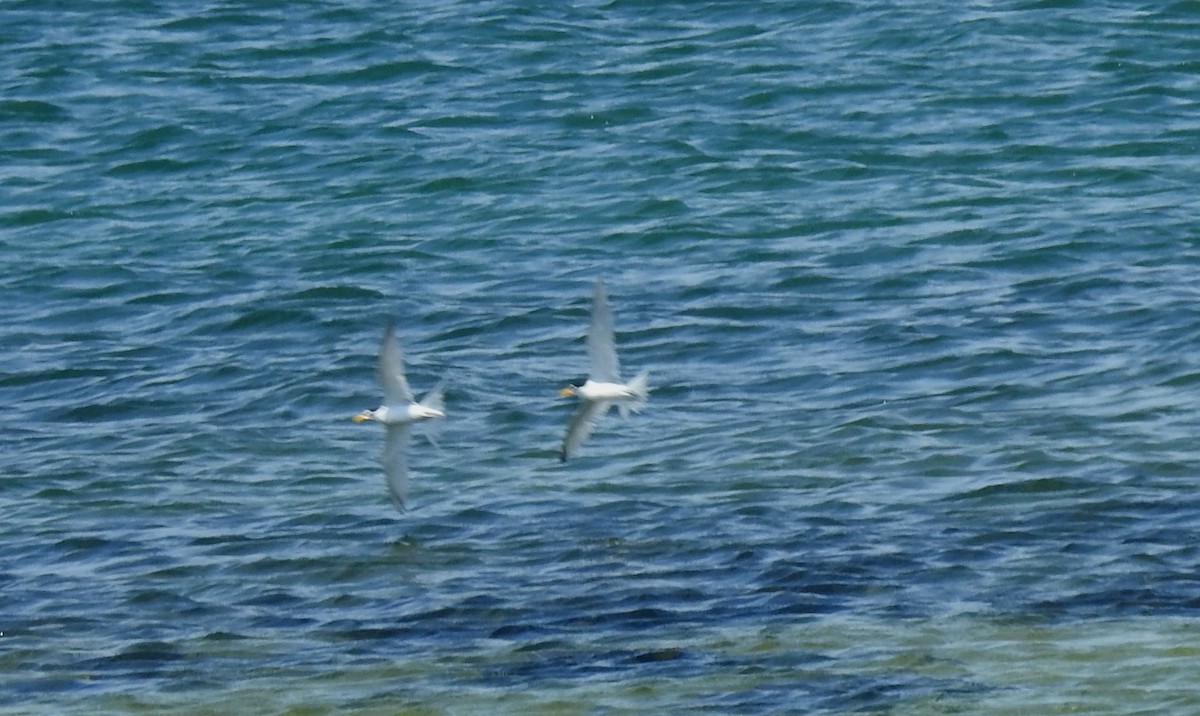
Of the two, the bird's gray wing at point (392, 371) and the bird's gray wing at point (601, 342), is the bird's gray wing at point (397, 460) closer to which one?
the bird's gray wing at point (392, 371)

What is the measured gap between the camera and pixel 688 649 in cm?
940

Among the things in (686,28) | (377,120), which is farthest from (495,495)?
(686,28)

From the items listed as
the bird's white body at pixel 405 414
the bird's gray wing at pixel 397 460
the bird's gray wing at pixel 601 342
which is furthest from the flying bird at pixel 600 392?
the bird's gray wing at pixel 397 460

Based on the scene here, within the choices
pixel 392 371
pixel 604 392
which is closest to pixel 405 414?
pixel 392 371

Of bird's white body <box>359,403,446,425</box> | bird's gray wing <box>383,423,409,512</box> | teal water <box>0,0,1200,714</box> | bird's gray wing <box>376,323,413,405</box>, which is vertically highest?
bird's gray wing <box>376,323,413,405</box>

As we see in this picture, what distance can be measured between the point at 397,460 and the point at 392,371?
52cm

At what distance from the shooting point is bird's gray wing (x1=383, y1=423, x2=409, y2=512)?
34.8ft

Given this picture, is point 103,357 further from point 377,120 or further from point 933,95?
point 933,95

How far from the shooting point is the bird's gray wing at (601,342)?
32.4ft

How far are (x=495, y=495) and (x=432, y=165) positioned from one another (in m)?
7.40

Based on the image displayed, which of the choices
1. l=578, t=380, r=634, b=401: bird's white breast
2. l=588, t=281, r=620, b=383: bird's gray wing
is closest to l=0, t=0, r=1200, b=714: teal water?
l=578, t=380, r=634, b=401: bird's white breast

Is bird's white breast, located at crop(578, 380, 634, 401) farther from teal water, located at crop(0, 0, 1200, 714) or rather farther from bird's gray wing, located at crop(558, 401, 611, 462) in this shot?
teal water, located at crop(0, 0, 1200, 714)

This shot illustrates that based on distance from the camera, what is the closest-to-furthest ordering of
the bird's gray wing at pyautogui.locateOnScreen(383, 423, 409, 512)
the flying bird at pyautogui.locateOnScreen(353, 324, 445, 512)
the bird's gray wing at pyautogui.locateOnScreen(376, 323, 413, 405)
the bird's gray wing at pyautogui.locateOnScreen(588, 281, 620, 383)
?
the bird's gray wing at pyautogui.locateOnScreen(588, 281, 620, 383), the bird's gray wing at pyautogui.locateOnScreen(376, 323, 413, 405), the flying bird at pyautogui.locateOnScreen(353, 324, 445, 512), the bird's gray wing at pyautogui.locateOnScreen(383, 423, 409, 512)

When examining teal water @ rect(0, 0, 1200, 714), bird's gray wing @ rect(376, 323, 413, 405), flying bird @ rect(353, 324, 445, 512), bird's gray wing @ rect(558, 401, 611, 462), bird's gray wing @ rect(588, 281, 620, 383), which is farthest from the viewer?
bird's gray wing @ rect(558, 401, 611, 462)
